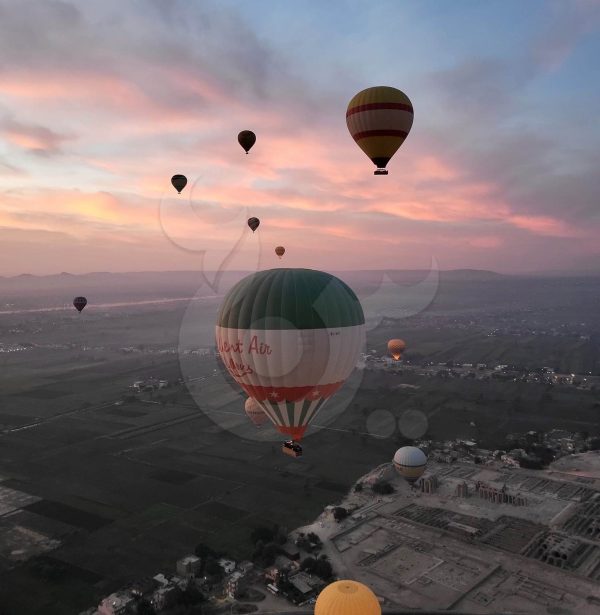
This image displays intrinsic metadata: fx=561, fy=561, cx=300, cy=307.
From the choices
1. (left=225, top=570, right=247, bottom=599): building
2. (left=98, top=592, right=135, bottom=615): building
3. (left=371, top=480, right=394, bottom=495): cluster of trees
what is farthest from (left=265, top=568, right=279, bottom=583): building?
(left=371, top=480, right=394, bottom=495): cluster of trees

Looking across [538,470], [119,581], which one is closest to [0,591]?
[119,581]

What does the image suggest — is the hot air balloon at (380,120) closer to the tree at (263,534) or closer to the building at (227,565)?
the tree at (263,534)

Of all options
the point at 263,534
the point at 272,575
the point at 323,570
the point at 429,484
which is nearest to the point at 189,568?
the point at 272,575

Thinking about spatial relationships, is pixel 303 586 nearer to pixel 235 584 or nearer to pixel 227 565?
pixel 235 584

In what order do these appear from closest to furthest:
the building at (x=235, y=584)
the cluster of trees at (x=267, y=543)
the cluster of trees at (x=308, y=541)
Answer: the building at (x=235, y=584)
the cluster of trees at (x=267, y=543)
the cluster of trees at (x=308, y=541)

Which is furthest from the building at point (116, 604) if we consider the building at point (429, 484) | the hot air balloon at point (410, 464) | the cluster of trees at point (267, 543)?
the building at point (429, 484)

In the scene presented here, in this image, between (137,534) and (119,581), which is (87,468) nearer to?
(137,534)
